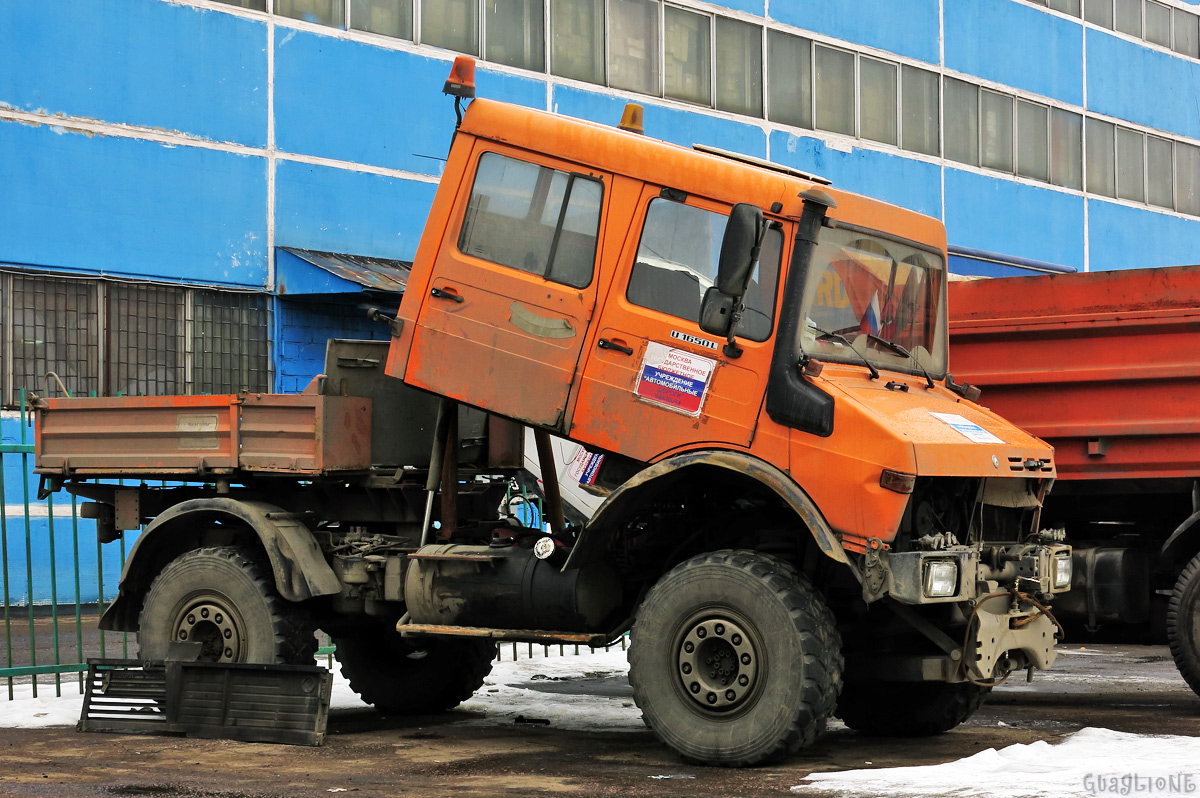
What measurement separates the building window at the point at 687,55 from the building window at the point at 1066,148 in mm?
→ 8966

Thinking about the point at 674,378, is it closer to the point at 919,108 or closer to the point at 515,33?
the point at 515,33

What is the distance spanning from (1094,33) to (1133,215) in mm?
3674

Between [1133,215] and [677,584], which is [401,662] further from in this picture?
[1133,215]

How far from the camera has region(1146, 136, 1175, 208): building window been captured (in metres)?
30.9

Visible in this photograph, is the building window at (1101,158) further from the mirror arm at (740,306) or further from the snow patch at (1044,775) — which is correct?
the mirror arm at (740,306)

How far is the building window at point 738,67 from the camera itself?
23000 millimetres

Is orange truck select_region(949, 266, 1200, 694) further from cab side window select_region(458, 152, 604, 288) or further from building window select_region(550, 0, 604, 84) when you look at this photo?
building window select_region(550, 0, 604, 84)

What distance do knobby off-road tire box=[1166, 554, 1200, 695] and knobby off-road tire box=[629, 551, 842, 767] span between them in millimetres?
2965

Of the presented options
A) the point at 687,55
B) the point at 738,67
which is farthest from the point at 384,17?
the point at 738,67

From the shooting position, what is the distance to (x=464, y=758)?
7.95m

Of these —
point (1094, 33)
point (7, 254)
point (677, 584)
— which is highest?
point (1094, 33)

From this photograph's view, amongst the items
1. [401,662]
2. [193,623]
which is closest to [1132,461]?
[401,662]

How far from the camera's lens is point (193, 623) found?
8.92 m

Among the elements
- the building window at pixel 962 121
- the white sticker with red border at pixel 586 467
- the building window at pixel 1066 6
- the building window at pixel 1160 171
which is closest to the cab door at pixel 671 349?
the white sticker with red border at pixel 586 467
